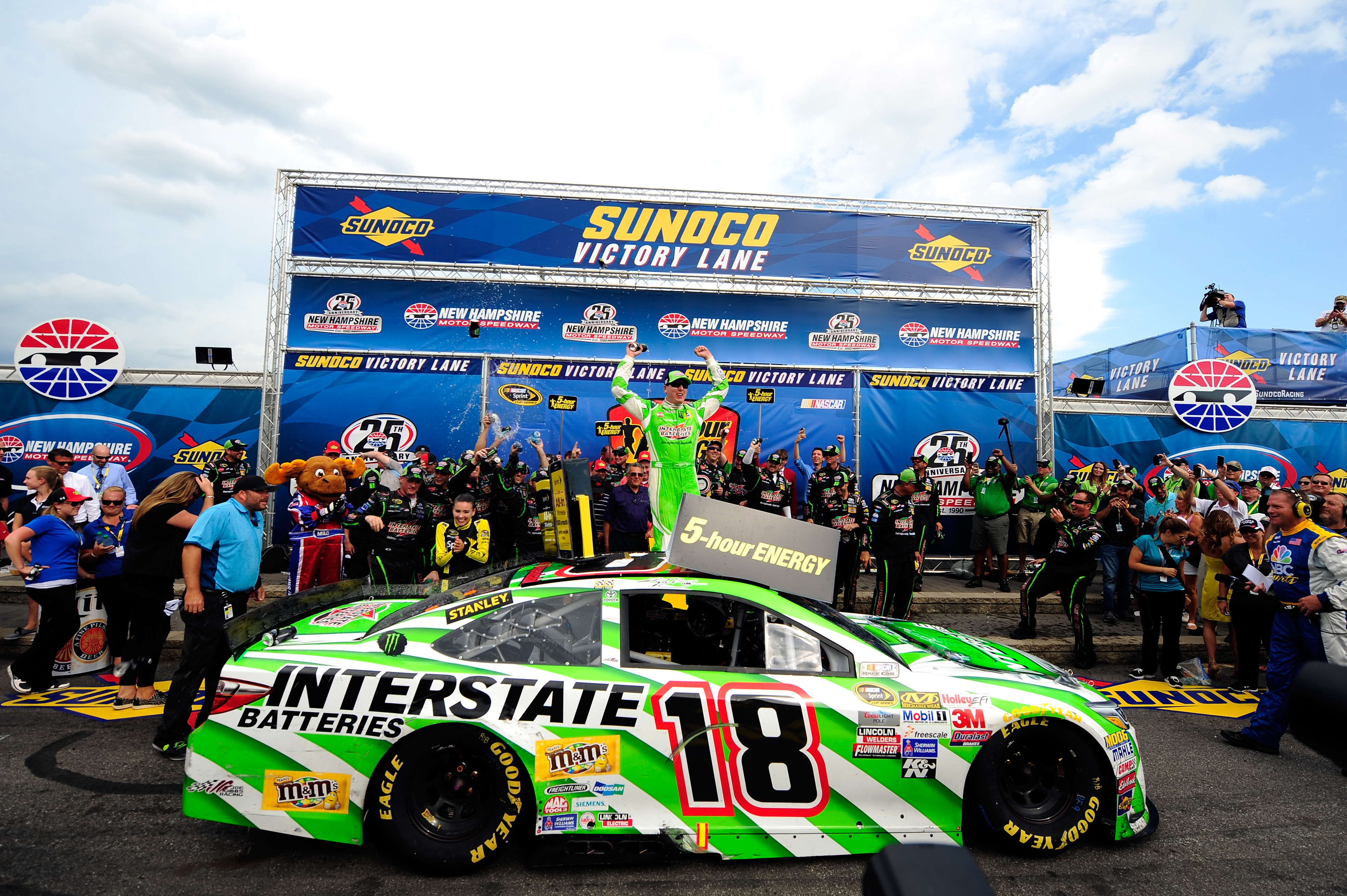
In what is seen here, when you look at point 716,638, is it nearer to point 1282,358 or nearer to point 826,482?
point 826,482

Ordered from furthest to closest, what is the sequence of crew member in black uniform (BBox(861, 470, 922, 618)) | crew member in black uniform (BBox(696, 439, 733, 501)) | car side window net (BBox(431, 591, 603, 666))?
crew member in black uniform (BBox(696, 439, 733, 501)) → crew member in black uniform (BBox(861, 470, 922, 618)) → car side window net (BBox(431, 591, 603, 666))

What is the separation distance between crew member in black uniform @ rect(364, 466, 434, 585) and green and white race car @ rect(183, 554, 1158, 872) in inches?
118

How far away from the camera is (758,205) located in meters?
9.76

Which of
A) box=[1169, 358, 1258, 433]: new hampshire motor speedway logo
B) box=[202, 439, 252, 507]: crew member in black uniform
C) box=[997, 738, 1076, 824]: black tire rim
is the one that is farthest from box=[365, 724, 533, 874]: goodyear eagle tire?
box=[1169, 358, 1258, 433]: new hampshire motor speedway logo

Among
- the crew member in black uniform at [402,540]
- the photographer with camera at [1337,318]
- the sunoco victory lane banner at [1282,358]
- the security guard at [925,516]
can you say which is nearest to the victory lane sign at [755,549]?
the crew member in black uniform at [402,540]

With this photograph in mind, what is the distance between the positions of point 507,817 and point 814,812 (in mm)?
1336

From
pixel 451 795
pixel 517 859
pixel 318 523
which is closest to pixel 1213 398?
pixel 517 859

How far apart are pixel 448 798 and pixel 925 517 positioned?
620 centimetres

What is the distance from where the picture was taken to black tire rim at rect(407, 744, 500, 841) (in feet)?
9.48

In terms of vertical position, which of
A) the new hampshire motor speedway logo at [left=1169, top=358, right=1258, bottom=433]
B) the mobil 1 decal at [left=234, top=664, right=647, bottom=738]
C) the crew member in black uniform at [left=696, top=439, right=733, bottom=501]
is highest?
the new hampshire motor speedway logo at [left=1169, top=358, right=1258, bottom=433]

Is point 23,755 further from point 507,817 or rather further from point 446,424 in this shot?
point 446,424

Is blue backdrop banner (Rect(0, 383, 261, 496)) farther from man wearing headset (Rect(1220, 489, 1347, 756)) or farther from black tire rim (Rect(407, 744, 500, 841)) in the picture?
man wearing headset (Rect(1220, 489, 1347, 756))

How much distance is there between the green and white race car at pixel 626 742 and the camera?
2832 mm

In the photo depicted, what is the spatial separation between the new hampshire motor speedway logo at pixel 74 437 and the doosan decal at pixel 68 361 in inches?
13.3
